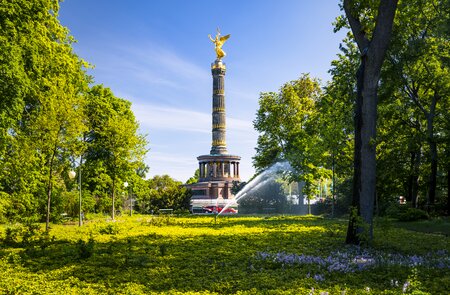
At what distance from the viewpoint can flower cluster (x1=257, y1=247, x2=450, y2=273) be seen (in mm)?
7914

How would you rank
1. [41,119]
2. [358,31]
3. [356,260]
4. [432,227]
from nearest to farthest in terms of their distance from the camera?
[356,260] < [358,31] < [41,119] < [432,227]

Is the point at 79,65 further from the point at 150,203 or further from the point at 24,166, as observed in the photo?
the point at 150,203

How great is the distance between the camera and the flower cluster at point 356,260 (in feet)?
26.0

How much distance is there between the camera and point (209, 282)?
23.0 ft

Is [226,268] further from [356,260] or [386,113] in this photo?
[386,113]

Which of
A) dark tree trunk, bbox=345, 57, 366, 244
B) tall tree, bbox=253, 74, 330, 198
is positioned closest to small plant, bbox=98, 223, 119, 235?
dark tree trunk, bbox=345, 57, 366, 244

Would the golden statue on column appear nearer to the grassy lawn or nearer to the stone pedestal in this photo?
the stone pedestal

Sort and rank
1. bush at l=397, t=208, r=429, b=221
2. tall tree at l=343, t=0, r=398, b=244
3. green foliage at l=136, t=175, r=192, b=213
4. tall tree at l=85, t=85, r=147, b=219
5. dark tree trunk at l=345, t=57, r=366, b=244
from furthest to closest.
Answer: green foliage at l=136, t=175, r=192, b=213
tall tree at l=85, t=85, r=147, b=219
bush at l=397, t=208, r=429, b=221
dark tree trunk at l=345, t=57, r=366, b=244
tall tree at l=343, t=0, r=398, b=244

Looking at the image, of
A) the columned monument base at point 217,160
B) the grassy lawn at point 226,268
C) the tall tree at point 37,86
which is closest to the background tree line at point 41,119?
the tall tree at point 37,86

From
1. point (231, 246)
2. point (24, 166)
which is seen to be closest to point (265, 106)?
point (24, 166)

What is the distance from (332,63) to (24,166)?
23.5 meters

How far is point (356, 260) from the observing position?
8.59m

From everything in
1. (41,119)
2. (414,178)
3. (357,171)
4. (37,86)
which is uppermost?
(37,86)

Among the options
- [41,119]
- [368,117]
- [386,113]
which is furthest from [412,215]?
[41,119]
